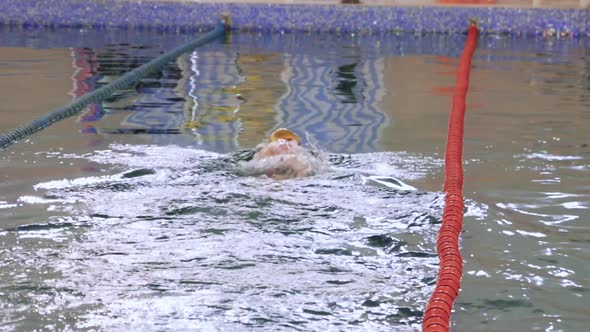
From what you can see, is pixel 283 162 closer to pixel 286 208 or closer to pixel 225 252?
pixel 286 208

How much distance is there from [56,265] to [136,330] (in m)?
0.63

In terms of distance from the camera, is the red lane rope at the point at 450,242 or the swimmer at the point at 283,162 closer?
the red lane rope at the point at 450,242

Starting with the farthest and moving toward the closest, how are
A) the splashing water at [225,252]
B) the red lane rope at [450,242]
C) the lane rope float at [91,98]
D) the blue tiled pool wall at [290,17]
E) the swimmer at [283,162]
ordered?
1. the blue tiled pool wall at [290,17]
2. the lane rope float at [91,98]
3. the swimmer at [283,162]
4. the splashing water at [225,252]
5. the red lane rope at [450,242]

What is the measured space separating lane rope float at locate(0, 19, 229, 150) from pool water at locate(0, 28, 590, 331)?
0.30 feet

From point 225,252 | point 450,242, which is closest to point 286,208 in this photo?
point 225,252

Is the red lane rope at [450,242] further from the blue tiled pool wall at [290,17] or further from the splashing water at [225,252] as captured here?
the blue tiled pool wall at [290,17]

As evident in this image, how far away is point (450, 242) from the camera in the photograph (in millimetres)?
3051

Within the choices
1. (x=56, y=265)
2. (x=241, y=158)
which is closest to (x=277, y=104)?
(x=241, y=158)

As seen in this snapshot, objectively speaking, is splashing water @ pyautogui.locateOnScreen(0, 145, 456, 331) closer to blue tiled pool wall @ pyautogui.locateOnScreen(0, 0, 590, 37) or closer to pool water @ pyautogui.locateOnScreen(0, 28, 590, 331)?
pool water @ pyautogui.locateOnScreen(0, 28, 590, 331)

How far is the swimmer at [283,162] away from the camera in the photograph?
4238mm

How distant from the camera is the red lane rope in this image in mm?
2415

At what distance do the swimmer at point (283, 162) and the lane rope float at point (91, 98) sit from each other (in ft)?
4.85

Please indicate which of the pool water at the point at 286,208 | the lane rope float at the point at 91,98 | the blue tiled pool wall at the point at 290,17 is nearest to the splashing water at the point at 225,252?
the pool water at the point at 286,208

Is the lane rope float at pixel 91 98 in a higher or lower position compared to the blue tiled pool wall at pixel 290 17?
lower
